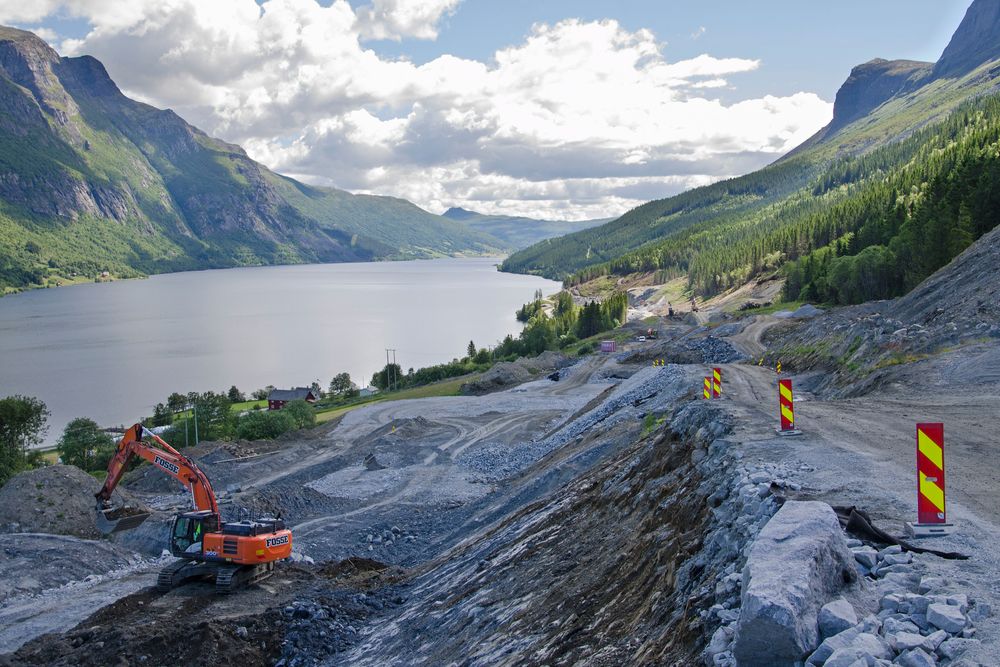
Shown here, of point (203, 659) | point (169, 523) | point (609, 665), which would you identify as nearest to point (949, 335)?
point (609, 665)

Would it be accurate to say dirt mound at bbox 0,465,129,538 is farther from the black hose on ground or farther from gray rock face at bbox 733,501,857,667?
gray rock face at bbox 733,501,857,667

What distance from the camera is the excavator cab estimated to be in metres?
21.9

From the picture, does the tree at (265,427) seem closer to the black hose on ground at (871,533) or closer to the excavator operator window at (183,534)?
the excavator operator window at (183,534)

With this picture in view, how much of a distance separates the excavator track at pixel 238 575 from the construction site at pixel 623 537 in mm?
383

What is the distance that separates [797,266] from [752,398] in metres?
79.5

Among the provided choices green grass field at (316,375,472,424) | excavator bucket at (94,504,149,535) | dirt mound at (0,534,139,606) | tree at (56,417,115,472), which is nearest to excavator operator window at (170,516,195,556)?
dirt mound at (0,534,139,606)

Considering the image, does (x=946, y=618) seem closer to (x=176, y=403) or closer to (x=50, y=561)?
(x=50, y=561)

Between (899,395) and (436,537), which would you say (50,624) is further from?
(899,395)

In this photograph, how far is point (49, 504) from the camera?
99.6ft

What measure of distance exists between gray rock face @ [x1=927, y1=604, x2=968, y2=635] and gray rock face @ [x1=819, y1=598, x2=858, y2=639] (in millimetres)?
662

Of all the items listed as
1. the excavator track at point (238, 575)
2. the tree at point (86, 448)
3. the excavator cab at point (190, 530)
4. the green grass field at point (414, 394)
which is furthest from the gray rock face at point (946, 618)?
the green grass field at point (414, 394)

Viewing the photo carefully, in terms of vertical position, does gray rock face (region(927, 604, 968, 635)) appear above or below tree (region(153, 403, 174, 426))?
above

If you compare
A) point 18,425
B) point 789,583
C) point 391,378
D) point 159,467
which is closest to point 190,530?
point 159,467

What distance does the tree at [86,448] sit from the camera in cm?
5253
